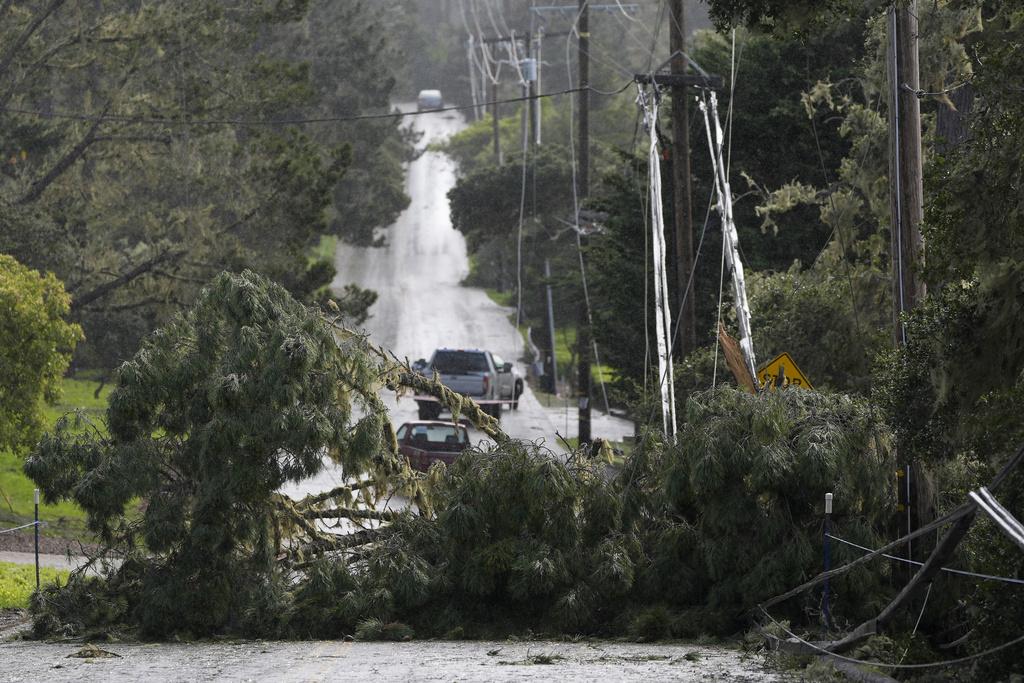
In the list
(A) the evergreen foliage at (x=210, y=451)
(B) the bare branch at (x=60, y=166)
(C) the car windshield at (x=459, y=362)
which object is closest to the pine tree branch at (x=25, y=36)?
(B) the bare branch at (x=60, y=166)

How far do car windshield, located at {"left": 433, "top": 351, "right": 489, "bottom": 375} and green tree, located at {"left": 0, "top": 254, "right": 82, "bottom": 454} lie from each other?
1979 cm

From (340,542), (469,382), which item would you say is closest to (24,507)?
(340,542)

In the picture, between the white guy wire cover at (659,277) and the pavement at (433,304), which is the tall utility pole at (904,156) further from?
the pavement at (433,304)

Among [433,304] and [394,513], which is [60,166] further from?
[433,304]

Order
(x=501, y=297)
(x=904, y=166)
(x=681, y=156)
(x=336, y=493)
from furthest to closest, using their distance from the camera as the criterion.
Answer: (x=501, y=297) < (x=681, y=156) < (x=336, y=493) < (x=904, y=166)

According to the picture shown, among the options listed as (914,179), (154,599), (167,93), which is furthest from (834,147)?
(154,599)

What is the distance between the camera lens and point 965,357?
1090cm

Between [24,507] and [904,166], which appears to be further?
[24,507]

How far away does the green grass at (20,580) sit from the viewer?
1883 centimetres

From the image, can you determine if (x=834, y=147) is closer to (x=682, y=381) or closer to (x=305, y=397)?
(x=682, y=381)

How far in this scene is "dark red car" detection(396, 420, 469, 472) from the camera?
29523 mm

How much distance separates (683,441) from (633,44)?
10574 centimetres

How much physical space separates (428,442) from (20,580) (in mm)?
11285

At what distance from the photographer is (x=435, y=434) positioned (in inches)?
1229
